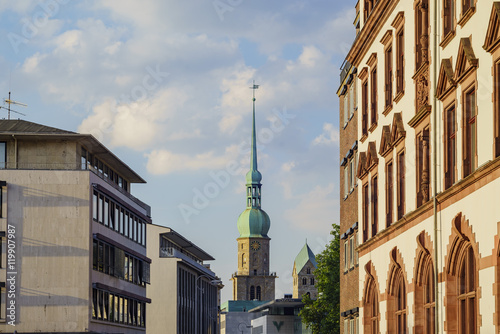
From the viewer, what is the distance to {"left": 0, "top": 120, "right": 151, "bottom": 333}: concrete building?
68.8 metres

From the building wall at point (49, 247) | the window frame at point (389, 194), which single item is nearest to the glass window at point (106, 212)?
the building wall at point (49, 247)

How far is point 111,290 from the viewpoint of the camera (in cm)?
7625

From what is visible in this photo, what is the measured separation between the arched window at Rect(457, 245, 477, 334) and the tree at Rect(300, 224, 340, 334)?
54.6 meters

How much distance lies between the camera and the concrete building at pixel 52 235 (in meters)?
68.8

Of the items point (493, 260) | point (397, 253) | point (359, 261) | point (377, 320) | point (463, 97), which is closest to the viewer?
point (493, 260)

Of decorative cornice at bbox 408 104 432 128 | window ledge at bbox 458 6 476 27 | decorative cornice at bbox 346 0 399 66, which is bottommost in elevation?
decorative cornice at bbox 408 104 432 128

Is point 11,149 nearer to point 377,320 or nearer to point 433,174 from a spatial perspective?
point 377,320

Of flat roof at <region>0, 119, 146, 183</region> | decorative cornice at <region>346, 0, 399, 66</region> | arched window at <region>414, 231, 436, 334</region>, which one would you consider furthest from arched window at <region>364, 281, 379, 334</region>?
flat roof at <region>0, 119, 146, 183</region>

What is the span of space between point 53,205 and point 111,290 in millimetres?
8980

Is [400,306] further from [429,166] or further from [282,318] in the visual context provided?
[282,318]

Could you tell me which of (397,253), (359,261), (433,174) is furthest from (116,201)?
(433,174)

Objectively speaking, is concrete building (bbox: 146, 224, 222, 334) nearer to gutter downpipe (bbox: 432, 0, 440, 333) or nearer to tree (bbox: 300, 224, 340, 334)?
tree (bbox: 300, 224, 340, 334)

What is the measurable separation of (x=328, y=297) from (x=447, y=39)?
56531 mm

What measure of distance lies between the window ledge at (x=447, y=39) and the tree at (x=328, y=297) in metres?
54.5
